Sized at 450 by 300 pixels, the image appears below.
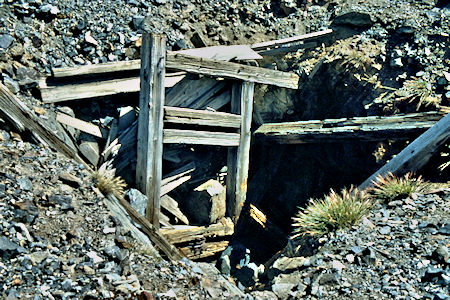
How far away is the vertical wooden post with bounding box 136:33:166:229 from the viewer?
6.95 metres

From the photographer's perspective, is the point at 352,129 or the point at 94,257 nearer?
the point at 94,257

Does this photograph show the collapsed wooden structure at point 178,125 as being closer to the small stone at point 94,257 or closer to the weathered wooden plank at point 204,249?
the weathered wooden plank at point 204,249

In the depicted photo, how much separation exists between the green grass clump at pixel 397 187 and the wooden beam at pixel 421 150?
0.44ft

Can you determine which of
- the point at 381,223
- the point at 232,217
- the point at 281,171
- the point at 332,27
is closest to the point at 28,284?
the point at 381,223

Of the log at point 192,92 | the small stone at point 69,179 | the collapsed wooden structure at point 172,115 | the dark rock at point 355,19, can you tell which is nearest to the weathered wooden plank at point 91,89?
the collapsed wooden structure at point 172,115

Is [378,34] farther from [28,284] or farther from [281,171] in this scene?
[28,284]

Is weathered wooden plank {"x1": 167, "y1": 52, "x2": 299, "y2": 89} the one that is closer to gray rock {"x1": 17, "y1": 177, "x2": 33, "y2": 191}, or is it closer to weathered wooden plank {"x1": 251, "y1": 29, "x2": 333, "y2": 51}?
weathered wooden plank {"x1": 251, "y1": 29, "x2": 333, "y2": 51}

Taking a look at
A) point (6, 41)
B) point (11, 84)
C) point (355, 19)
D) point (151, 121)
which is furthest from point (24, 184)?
point (355, 19)

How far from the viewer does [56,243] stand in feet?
15.5

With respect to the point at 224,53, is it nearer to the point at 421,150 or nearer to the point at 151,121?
the point at 151,121

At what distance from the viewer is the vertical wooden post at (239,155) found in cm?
838

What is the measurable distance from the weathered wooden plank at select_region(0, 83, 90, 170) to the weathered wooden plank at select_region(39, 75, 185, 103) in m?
0.70

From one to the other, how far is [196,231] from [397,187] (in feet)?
11.4

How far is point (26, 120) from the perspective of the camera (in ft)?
19.5
